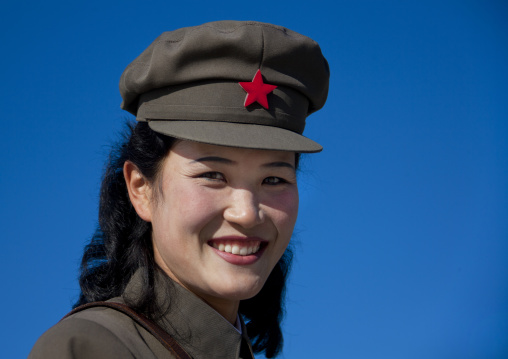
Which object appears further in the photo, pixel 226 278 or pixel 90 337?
pixel 226 278

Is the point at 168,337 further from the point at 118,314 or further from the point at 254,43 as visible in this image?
the point at 254,43

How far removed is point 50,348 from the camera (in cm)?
193

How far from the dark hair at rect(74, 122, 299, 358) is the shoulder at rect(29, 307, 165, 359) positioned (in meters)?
0.16

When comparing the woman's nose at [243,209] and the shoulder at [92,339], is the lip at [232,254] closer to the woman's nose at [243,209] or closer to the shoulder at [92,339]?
the woman's nose at [243,209]

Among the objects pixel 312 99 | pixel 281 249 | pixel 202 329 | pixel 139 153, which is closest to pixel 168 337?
pixel 202 329

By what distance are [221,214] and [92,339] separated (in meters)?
0.58

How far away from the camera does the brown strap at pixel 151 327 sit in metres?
2.12

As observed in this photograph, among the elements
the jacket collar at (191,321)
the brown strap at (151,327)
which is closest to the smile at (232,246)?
the jacket collar at (191,321)

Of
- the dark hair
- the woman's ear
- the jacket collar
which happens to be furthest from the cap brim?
the jacket collar

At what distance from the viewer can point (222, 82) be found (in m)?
2.21

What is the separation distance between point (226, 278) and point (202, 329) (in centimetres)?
23

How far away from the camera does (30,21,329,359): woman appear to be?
2.13 metres

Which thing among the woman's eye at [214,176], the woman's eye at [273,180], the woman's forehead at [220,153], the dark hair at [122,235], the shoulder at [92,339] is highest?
the woman's forehead at [220,153]

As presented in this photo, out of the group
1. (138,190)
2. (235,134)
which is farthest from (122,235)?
(235,134)
